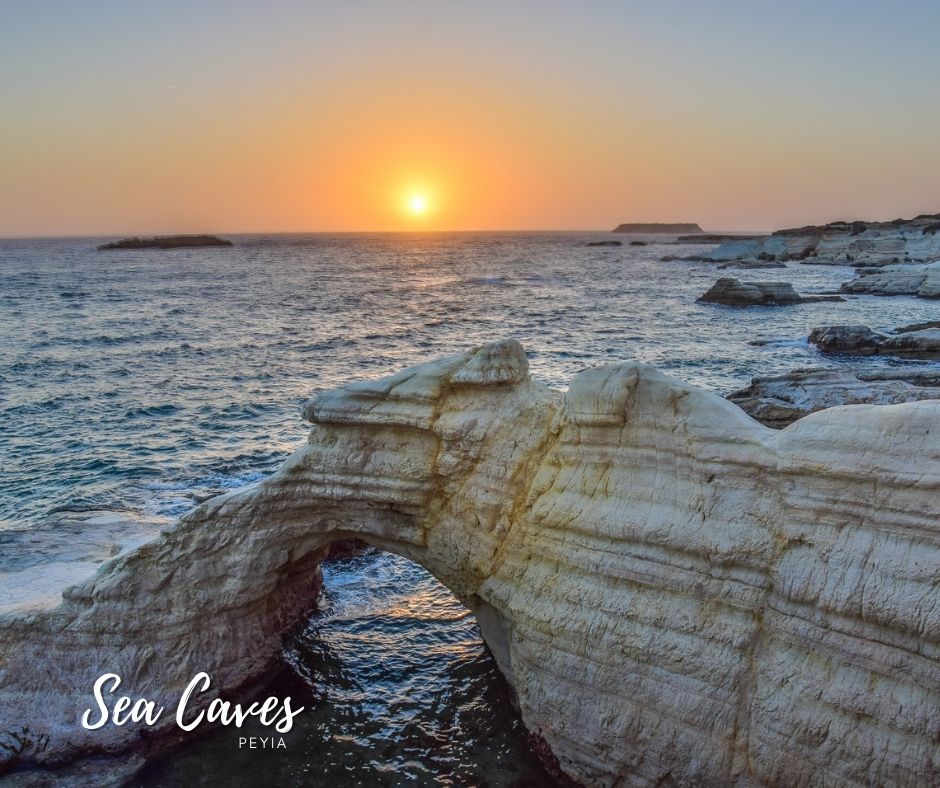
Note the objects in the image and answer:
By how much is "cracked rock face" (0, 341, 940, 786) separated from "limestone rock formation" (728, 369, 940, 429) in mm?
8049

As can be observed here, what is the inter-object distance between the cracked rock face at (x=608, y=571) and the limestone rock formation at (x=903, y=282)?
154ft

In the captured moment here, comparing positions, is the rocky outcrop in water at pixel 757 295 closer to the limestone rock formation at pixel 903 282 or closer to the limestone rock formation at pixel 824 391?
the limestone rock formation at pixel 903 282

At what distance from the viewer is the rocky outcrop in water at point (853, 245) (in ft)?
218

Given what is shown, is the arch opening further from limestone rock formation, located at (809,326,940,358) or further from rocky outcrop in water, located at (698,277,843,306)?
rocky outcrop in water, located at (698,277,843,306)

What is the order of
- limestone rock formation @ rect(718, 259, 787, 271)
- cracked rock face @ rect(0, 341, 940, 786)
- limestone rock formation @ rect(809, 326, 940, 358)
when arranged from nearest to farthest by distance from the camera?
1. cracked rock face @ rect(0, 341, 940, 786)
2. limestone rock formation @ rect(809, 326, 940, 358)
3. limestone rock formation @ rect(718, 259, 787, 271)

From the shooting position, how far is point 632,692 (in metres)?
6.81

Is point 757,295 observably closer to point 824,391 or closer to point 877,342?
point 877,342

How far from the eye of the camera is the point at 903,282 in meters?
47.4

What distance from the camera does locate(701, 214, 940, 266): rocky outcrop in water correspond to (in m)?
66.6

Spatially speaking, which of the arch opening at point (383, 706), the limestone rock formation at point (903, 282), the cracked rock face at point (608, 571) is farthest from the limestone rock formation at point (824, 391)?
the limestone rock formation at point (903, 282)

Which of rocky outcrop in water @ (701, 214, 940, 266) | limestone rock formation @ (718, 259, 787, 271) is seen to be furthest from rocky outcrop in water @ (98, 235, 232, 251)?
limestone rock formation @ (718, 259, 787, 271)

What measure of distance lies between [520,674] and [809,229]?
101 meters

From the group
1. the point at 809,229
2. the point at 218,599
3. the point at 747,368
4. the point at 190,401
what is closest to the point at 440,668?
the point at 218,599

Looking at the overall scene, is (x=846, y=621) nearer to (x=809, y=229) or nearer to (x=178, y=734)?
(x=178, y=734)
